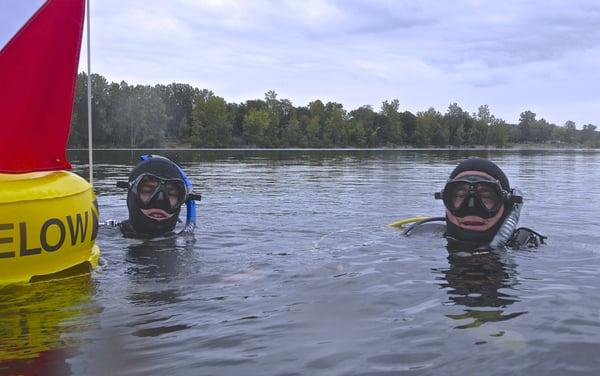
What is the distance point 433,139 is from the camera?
161 metres

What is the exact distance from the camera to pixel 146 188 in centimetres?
811

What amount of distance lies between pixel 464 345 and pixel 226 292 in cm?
256

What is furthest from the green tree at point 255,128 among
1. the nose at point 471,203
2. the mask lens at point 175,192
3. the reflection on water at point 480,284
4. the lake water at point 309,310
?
the reflection on water at point 480,284

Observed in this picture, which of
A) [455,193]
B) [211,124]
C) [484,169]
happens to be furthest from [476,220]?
[211,124]

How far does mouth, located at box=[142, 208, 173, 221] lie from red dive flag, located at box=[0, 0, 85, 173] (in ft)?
6.93

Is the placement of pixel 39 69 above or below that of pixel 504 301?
above

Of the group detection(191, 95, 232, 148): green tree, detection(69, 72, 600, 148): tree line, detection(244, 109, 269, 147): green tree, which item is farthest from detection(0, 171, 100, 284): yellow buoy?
detection(244, 109, 269, 147): green tree

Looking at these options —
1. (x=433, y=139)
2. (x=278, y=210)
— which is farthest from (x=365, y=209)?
(x=433, y=139)

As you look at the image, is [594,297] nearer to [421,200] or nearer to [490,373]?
[490,373]

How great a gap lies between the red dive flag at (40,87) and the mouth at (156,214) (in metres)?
2.11

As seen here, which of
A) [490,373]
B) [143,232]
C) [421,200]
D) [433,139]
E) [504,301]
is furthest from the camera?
[433,139]

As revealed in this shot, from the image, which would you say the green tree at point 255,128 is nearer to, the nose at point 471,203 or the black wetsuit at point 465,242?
the black wetsuit at point 465,242

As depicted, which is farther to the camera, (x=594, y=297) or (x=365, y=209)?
(x=365, y=209)

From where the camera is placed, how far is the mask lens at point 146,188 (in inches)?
317
